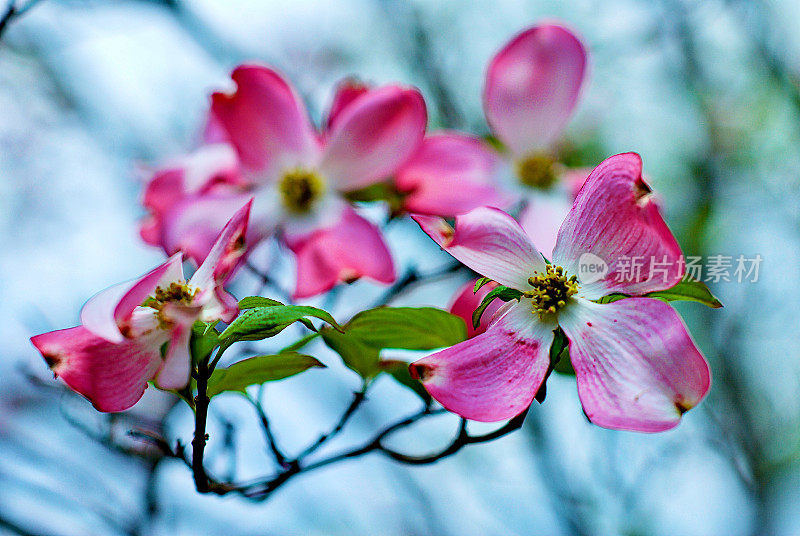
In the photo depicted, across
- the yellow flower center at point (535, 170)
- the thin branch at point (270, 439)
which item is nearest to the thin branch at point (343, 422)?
the thin branch at point (270, 439)

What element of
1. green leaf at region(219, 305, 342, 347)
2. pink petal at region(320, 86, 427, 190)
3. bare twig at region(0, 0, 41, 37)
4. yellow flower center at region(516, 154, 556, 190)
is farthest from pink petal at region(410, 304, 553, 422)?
bare twig at region(0, 0, 41, 37)

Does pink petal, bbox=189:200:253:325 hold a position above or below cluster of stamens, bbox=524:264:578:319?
above

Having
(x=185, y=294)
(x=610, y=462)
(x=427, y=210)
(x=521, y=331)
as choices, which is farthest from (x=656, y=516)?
(x=185, y=294)

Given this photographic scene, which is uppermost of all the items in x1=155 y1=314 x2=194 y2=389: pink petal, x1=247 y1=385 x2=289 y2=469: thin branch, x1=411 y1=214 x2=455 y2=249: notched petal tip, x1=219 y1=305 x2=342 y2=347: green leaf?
x1=411 y1=214 x2=455 y2=249: notched petal tip

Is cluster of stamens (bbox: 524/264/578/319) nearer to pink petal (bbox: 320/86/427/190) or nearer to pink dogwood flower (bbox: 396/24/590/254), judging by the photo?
pink dogwood flower (bbox: 396/24/590/254)

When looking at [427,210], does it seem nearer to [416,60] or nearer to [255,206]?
[255,206]

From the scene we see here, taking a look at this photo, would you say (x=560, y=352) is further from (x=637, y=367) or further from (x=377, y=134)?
(x=377, y=134)

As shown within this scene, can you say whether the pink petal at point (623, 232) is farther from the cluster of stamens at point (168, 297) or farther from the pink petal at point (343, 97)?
the pink petal at point (343, 97)

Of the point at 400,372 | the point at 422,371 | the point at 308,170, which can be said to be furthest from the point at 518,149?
the point at 422,371
